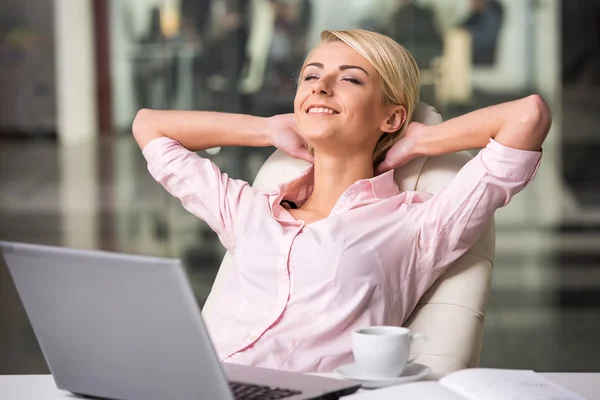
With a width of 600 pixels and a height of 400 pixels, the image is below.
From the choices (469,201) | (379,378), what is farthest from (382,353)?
(469,201)

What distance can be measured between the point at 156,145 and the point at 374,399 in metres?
1.12

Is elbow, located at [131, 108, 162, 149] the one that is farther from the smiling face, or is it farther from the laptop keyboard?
the laptop keyboard

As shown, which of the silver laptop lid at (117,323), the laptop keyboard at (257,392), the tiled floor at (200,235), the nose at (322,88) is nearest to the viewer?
the silver laptop lid at (117,323)

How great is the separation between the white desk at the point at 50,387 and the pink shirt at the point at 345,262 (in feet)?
1.70

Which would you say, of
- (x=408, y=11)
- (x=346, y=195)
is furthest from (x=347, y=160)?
(x=408, y=11)

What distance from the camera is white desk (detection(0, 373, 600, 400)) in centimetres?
128

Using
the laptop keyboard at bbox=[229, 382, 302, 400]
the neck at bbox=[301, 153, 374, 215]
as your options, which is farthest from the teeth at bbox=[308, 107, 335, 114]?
the laptop keyboard at bbox=[229, 382, 302, 400]

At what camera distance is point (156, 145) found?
2.18 m

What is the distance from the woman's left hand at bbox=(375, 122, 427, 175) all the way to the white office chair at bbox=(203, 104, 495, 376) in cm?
5

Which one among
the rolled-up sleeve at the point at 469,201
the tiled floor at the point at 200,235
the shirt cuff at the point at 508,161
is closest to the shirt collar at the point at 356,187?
the rolled-up sleeve at the point at 469,201

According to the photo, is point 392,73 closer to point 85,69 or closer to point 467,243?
point 467,243

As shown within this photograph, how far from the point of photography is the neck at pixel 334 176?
2041 millimetres

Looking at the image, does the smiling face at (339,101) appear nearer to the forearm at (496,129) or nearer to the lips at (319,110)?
the lips at (319,110)

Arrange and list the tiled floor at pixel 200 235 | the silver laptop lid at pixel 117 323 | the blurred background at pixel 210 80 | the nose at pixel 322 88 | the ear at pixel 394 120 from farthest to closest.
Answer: the blurred background at pixel 210 80 < the tiled floor at pixel 200 235 < the ear at pixel 394 120 < the nose at pixel 322 88 < the silver laptop lid at pixel 117 323
